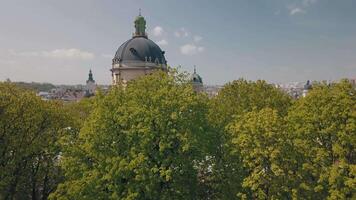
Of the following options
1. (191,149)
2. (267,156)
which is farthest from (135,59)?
(267,156)

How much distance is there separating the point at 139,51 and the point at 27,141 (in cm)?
5336

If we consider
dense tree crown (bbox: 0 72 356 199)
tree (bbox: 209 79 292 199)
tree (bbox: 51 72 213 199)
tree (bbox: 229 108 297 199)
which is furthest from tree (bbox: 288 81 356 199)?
tree (bbox: 51 72 213 199)

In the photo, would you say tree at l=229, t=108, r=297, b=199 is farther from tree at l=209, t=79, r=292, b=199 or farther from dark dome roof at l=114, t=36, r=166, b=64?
dark dome roof at l=114, t=36, r=166, b=64

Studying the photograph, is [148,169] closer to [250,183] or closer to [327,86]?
[250,183]

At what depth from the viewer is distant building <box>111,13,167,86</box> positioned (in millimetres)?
77562

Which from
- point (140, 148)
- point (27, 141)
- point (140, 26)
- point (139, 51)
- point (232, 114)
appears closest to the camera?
point (140, 148)

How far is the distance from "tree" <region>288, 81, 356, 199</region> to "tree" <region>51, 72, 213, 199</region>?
6258 mm

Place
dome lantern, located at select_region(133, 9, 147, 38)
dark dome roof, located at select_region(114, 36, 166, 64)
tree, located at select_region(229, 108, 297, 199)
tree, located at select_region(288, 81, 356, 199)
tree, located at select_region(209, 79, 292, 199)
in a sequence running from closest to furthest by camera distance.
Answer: tree, located at select_region(288, 81, 356, 199)
tree, located at select_region(229, 108, 297, 199)
tree, located at select_region(209, 79, 292, 199)
dark dome roof, located at select_region(114, 36, 166, 64)
dome lantern, located at select_region(133, 9, 147, 38)

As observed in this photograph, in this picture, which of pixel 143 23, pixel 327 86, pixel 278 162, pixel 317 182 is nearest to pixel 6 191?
pixel 278 162

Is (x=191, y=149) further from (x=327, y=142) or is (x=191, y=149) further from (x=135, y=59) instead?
(x=135, y=59)

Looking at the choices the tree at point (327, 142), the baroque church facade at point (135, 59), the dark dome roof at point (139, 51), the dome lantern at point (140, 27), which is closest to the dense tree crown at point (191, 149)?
the tree at point (327, 142)

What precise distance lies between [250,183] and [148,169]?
589 cm

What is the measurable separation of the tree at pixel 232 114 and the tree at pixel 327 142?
2313mm

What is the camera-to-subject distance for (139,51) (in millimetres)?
78625
